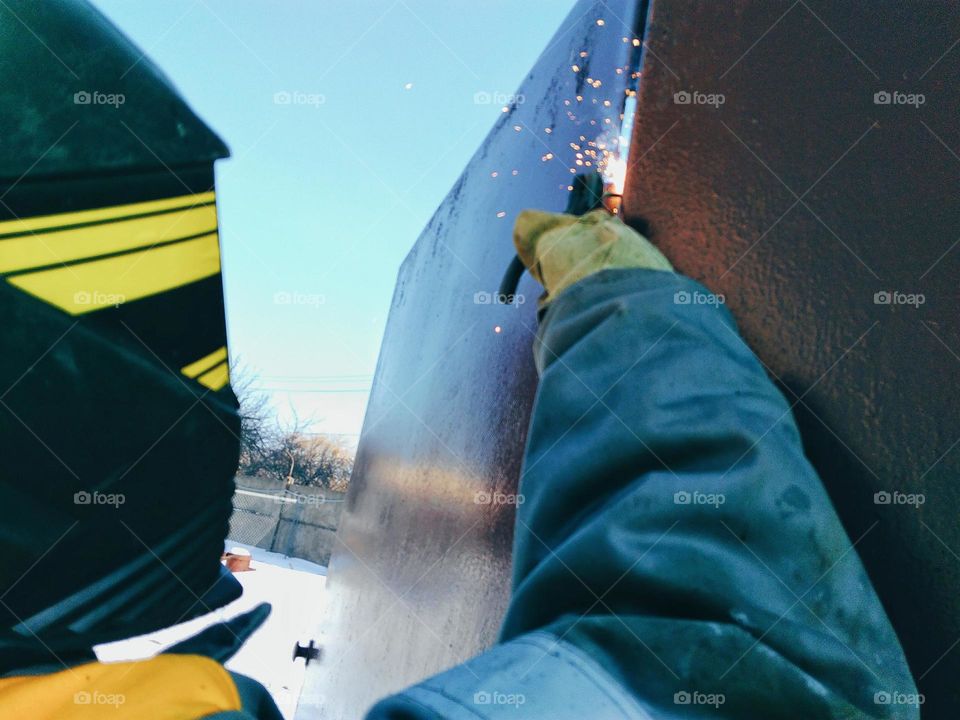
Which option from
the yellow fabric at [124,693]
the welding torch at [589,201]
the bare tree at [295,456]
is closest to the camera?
the yellow fabric at [124,693]

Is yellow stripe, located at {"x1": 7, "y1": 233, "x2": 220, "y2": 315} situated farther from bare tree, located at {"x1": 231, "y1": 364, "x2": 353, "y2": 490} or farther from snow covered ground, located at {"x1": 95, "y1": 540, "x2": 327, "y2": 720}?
bare tree, located at {"x1": 231, "y1": 364, "x2": 353, "y2": 490}

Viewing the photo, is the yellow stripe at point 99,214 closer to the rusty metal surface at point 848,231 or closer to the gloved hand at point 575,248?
the gloved hand at point 575,248

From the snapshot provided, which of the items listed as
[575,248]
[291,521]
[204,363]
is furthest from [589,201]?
[291,521]

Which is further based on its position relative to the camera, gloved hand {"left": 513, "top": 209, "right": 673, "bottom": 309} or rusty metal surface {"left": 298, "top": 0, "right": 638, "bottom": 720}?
rusty metal surface {"left": 298, "top": 0, "right": 638, "bottom": 720}

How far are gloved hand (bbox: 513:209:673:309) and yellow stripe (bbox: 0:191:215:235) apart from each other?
2.01 feet

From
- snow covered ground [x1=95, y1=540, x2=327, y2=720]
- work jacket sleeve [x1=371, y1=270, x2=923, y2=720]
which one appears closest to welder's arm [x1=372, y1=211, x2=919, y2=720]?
work jacket sleeve [x1=371, y1=270, x2=923, y2=720]

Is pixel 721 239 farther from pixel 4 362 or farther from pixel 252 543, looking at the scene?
pixel 252 543

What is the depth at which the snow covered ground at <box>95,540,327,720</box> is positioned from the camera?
5090 millimetres

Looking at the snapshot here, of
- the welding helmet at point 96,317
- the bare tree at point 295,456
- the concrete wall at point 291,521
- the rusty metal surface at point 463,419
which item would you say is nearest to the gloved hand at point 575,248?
the rusty metal surface at point 463,419

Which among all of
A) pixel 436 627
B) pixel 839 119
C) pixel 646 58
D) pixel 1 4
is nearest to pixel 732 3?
pixel 646 58

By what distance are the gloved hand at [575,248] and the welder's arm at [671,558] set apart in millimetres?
98

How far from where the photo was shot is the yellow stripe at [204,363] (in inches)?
47.6

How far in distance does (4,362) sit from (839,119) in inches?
51.0

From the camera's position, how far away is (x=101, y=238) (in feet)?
3.28
